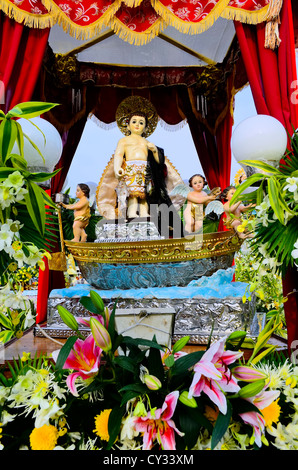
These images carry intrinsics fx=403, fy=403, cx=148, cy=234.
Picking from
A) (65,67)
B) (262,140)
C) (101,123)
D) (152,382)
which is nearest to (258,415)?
(152,382)

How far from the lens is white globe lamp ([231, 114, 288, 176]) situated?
1.97m

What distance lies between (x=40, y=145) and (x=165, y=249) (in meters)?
1.26

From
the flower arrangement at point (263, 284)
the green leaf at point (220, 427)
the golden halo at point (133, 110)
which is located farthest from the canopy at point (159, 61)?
the green leaf at point (220, 427)

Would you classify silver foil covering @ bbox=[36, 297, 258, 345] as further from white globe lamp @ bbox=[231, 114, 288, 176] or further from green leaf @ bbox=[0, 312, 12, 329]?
green leaf @ bbox=[0, 312, 12, 329]

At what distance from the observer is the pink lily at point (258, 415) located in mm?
1097

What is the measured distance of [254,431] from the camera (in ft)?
3.63

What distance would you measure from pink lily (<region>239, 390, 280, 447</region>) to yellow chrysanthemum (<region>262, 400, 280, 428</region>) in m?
0.04

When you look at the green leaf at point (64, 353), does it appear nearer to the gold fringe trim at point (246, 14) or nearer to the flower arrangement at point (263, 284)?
the flower arrangement at point (263, 284)

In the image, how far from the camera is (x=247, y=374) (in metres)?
1.18

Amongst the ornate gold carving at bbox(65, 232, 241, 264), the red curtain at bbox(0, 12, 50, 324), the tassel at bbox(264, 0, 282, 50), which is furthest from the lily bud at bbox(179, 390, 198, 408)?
the tassel at bbox(264, 0, 282, 50)

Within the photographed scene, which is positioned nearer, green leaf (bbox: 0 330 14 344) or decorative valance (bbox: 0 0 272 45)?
green leaf (bbox: 0 330 14 344)

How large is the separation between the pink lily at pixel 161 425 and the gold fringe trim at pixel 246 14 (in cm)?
232

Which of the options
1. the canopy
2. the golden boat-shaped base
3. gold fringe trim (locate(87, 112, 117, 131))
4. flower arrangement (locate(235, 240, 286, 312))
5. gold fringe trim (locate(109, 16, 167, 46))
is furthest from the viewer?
gold fringe trim (locate(87, 112, 117, 131))
